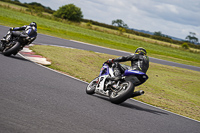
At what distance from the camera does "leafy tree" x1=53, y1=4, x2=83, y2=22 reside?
78312 mm

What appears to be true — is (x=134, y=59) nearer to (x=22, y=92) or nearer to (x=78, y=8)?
(x=22, y=92)

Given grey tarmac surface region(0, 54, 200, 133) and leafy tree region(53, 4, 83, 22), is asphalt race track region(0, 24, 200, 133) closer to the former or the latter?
grey tarmac surface region(0, 54, 200, 133)

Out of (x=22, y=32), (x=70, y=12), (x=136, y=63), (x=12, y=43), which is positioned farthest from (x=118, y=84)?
(x=70, y=12)

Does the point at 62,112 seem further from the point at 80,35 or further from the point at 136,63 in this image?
the point at 80,35

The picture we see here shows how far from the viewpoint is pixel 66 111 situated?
19.3ft

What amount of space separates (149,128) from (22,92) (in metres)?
3.01

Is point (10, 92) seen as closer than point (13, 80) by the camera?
Yes

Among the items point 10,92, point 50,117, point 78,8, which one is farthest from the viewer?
point 78,8

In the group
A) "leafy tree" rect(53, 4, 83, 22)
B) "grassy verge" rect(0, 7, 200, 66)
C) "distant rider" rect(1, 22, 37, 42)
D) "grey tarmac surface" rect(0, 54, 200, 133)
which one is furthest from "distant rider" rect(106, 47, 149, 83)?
"leafy tree" rect(53, 4, 83, 22)

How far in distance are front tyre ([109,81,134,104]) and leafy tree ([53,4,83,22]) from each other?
71.8m

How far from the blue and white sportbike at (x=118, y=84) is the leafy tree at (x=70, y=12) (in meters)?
71.2

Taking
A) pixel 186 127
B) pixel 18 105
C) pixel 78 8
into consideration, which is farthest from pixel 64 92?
pixel 78 8

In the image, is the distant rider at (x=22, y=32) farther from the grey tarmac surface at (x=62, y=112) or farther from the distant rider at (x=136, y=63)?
the distant rider at (x=136, y=63)

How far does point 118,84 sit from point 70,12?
72941 mm
